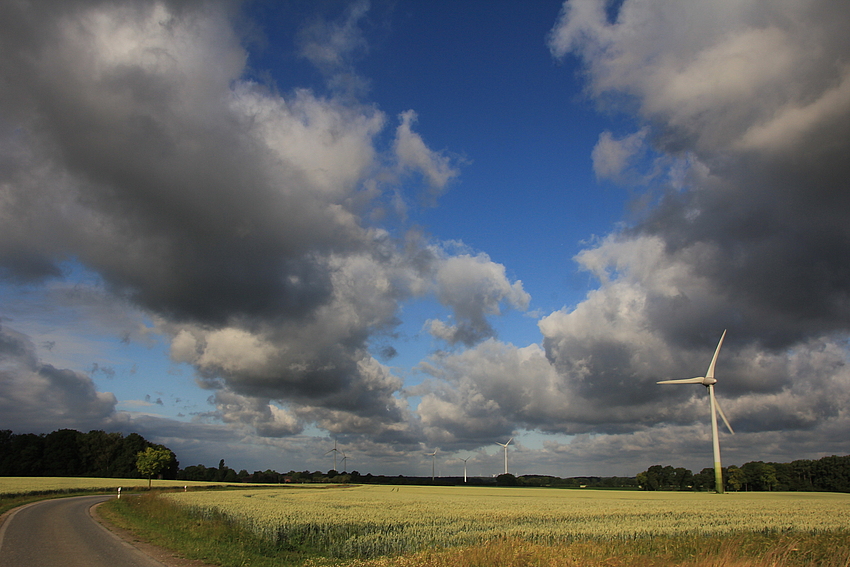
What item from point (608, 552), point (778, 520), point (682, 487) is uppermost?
point (608, 552)

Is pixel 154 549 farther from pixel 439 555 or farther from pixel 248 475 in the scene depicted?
pixel 248 475

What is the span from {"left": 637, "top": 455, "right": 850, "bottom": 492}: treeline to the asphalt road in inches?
7707

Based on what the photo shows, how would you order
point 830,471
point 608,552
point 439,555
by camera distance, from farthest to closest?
point 830,471 < point 608,552 < point 439,555

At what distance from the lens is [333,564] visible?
19.1 metres

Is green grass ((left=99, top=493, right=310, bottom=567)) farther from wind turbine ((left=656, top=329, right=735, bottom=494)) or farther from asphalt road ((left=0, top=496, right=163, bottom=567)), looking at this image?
wind turbine ((left=656, top=329, right=735, bottom=494))

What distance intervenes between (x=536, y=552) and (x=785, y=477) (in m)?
212

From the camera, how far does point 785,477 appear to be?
174 metres

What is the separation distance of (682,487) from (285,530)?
687ft

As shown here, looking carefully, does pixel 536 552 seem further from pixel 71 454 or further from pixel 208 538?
pixel 71 454

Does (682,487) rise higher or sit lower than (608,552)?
lower

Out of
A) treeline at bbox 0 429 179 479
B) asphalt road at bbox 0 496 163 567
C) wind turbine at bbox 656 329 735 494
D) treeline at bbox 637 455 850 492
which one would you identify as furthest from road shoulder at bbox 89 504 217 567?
treeline at bbox 637 455 850 492

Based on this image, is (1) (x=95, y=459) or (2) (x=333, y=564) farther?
(1) (x=95, y=459)

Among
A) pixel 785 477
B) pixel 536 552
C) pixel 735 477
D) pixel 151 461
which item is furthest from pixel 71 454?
pixel 785 477

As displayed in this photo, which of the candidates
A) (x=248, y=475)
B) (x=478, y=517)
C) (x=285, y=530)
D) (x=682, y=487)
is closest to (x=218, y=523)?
(x=285, y=530)
